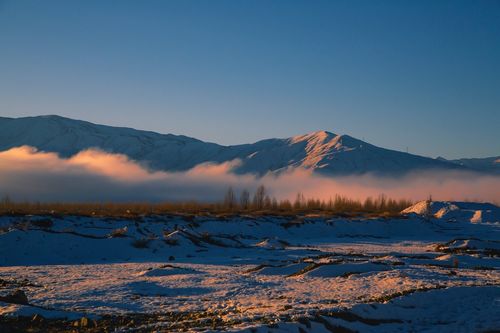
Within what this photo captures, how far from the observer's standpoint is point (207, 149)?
583 ft

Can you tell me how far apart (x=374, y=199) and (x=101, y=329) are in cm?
9079

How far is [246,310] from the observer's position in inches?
449

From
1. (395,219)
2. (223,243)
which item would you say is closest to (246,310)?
(223,243)

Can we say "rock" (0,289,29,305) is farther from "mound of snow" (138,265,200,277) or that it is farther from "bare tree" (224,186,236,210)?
"bare tree" (224,186,236,210)

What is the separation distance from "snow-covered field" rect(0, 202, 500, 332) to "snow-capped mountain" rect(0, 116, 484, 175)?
346 ft

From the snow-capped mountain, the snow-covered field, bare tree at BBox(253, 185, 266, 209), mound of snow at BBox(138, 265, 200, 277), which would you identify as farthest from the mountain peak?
mound of snow at BBox(138, 265, 200, 277)

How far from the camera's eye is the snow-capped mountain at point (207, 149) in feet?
460

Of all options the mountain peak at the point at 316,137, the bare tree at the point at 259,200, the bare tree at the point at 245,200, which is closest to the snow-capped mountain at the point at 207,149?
the mountain peak at the point at 316,137

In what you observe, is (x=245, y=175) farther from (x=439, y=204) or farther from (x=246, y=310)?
Answer: (x=246, y=310)

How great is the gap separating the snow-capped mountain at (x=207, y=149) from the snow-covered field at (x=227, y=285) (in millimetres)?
105523

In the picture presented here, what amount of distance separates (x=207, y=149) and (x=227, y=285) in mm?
162055

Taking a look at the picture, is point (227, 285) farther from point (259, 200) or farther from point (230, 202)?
point (259, 200)

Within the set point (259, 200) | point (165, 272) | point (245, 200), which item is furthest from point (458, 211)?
point (165, 272)

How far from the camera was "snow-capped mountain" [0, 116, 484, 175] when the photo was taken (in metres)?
140
